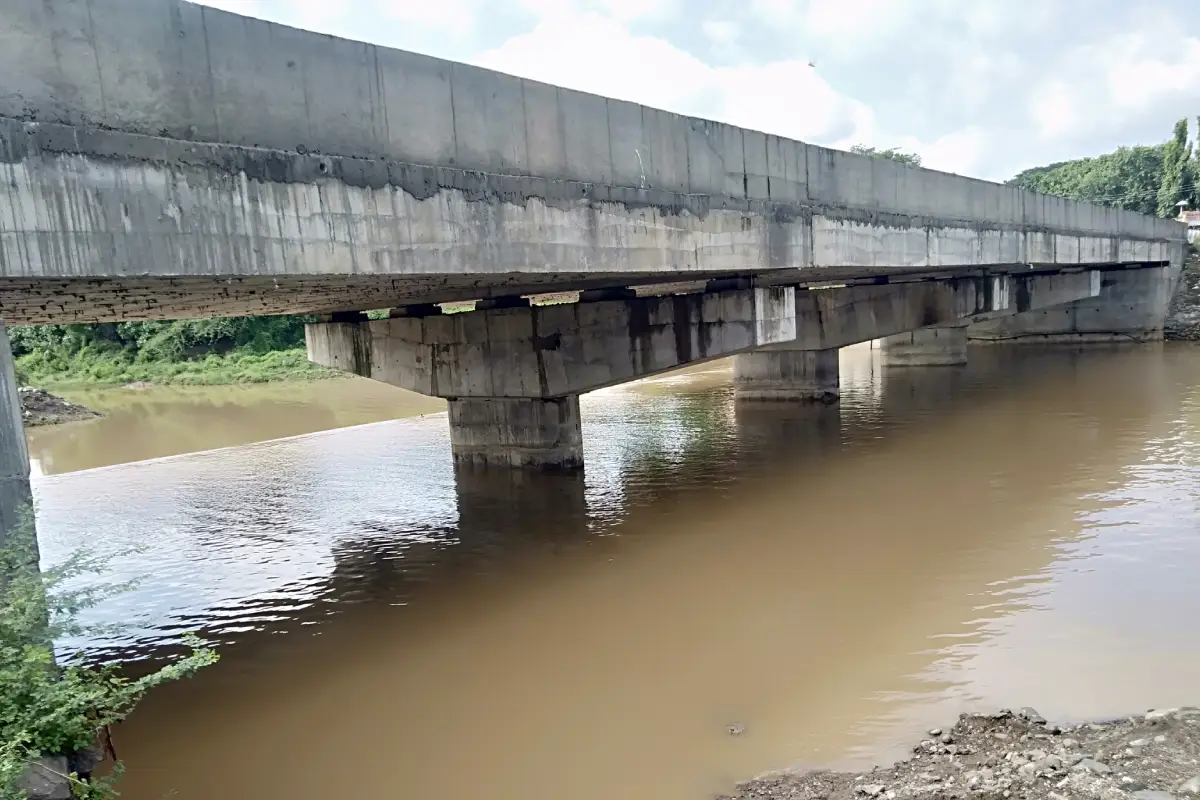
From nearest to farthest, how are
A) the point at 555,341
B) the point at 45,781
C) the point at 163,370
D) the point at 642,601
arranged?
the point at 45,781, the point at 642,601, the point at 555,341, the point at 163,370

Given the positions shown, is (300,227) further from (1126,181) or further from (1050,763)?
(1126,181)

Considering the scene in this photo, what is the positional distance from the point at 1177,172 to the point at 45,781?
75275mm

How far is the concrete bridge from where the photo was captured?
4.75 metres

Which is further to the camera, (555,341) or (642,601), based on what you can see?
(555,341)

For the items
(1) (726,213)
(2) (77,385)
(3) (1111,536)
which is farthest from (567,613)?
(2) (77,385)

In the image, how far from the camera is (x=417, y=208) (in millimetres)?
6340

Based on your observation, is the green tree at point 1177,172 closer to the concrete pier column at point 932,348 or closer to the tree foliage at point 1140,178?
the tree foliage at point 1140,178

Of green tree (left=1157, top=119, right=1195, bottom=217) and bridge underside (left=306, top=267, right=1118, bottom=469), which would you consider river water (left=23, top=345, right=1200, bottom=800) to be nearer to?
bridge underside (left=306, top=267, right=1118, bottom=469)

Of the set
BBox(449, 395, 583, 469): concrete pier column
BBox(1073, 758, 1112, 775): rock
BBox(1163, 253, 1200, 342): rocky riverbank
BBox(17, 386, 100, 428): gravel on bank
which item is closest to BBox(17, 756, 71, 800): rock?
BBox(1073, 758, 1112, 775): rock

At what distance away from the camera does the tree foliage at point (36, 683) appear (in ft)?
13.4

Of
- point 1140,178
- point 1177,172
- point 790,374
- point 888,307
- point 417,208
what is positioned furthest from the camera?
point 1140,178

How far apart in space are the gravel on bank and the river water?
1208 cm

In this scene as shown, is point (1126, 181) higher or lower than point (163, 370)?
higher

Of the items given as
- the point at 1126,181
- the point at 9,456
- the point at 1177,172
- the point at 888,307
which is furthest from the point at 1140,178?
the point at 9,456
